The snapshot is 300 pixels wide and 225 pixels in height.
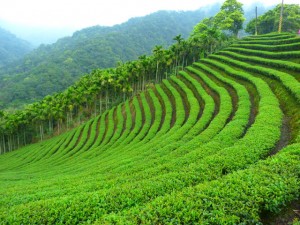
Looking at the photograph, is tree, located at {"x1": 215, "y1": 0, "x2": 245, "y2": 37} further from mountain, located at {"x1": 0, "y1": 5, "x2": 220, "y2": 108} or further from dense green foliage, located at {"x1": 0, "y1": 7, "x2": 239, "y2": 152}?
mountain, located at {"x1": 0, "y1": 5, "x2": 220, "y2": 108}

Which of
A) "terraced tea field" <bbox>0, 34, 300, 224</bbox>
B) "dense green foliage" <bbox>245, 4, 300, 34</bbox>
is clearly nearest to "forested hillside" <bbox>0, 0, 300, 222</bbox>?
"terraced tea field" <bbox>0, 34, 300, 224</bbox>

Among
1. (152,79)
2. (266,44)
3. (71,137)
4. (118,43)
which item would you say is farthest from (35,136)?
(118,43)

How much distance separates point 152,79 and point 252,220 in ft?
193

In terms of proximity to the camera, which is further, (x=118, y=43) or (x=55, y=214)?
(x=118, y=43)

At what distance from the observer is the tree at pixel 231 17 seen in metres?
71.4

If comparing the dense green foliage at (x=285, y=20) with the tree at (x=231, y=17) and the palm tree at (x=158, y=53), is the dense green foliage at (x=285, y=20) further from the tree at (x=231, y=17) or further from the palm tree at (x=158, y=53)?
the palm tree at (x=158, y=53)

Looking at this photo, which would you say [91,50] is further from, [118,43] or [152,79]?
[152,79]

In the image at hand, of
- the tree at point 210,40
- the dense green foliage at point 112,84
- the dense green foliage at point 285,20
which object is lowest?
the dense green foliage at point 112,84

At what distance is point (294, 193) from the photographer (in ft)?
22.0

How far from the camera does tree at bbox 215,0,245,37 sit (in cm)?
7138

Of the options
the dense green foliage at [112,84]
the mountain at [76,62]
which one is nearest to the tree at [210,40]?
the dense green foliage at [112,84]

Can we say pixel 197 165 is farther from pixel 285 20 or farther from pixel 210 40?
pixel 285 20

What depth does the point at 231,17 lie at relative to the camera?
7275 cm

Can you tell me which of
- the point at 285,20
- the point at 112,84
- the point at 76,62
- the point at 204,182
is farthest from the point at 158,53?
the point at 76,62
